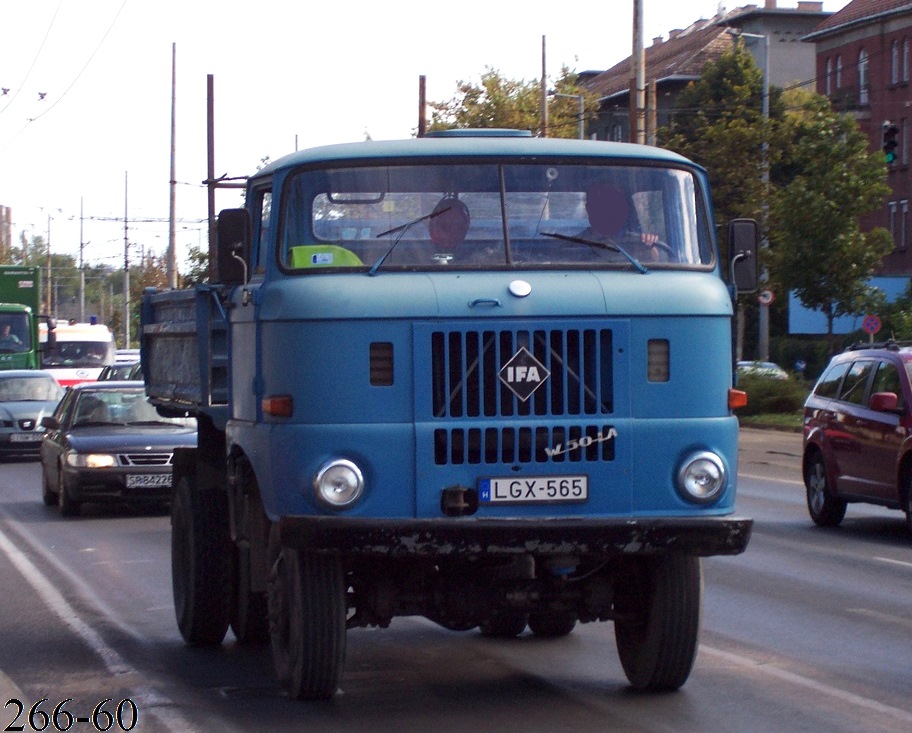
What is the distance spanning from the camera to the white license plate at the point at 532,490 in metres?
7.16

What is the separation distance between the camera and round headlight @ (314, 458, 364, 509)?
7.13 metres

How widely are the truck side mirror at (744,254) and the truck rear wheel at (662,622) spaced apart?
146 cm

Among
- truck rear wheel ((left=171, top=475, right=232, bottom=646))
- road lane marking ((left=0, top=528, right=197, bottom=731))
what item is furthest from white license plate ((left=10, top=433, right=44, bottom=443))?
truck rear wheel ((left=171, top=475, right=232, bottom=646))

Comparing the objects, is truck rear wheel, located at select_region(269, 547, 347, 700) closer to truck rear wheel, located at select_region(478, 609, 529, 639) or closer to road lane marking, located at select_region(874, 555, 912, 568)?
truck rear wheel, located at select_region(478, 609, 529, 639)

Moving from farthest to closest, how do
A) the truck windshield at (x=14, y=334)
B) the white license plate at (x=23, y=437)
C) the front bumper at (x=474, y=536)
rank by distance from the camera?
the truck windshield at (x=14, y=334) < the white license plate at (x=23, y=437) < the front bumper at (x=474, y=536)

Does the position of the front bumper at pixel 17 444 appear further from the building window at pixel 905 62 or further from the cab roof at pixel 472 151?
the building window at pixel 905 62

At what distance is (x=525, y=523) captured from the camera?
709 cm

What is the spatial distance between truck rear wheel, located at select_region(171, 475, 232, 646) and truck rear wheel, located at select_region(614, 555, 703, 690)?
2.47m

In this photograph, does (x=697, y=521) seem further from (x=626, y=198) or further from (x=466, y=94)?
(x=466, y=94)

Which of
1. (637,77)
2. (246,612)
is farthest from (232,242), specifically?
(637,77)

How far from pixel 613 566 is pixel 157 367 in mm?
4203

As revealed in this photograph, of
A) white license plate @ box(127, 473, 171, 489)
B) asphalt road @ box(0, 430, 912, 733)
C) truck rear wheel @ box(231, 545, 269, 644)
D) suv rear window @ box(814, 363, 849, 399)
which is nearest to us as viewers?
asphalt road @ box(0, 430, 912, 733)

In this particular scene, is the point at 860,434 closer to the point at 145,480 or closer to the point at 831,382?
the point at 831,382

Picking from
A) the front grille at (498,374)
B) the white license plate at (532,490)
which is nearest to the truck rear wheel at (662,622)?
the white license plate at (532,490)
